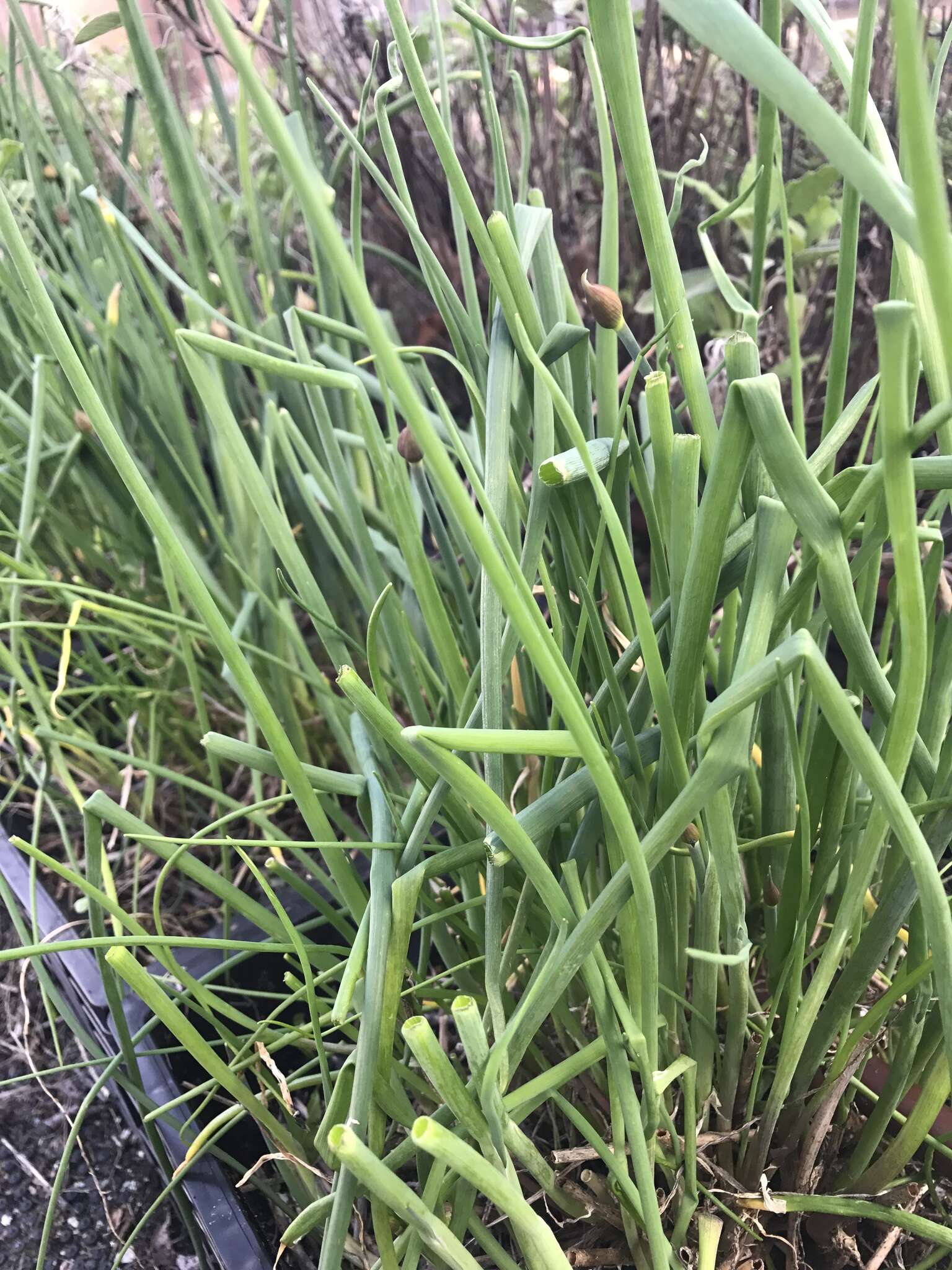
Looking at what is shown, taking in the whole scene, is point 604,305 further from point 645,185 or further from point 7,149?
point 7,149

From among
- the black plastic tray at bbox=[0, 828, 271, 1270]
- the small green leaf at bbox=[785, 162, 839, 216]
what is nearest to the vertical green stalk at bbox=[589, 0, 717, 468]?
the black plastic tray at bbox=[0, 828, 271, 1270]

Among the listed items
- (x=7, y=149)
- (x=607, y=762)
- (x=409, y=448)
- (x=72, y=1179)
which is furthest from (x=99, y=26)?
(x=72, y=1179)

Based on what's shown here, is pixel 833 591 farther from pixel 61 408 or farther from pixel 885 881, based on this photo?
pixel 61 408

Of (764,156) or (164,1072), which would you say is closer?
(764,156)

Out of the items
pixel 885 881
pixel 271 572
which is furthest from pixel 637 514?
pixel 885 881

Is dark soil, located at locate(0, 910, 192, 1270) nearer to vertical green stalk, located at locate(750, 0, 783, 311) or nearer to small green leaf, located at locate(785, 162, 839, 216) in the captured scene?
vertical green stalk, located at locate(750, 0, 783, 311)

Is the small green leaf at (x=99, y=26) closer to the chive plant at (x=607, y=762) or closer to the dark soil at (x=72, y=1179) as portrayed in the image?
the chive plant at (x=607, y=762)
